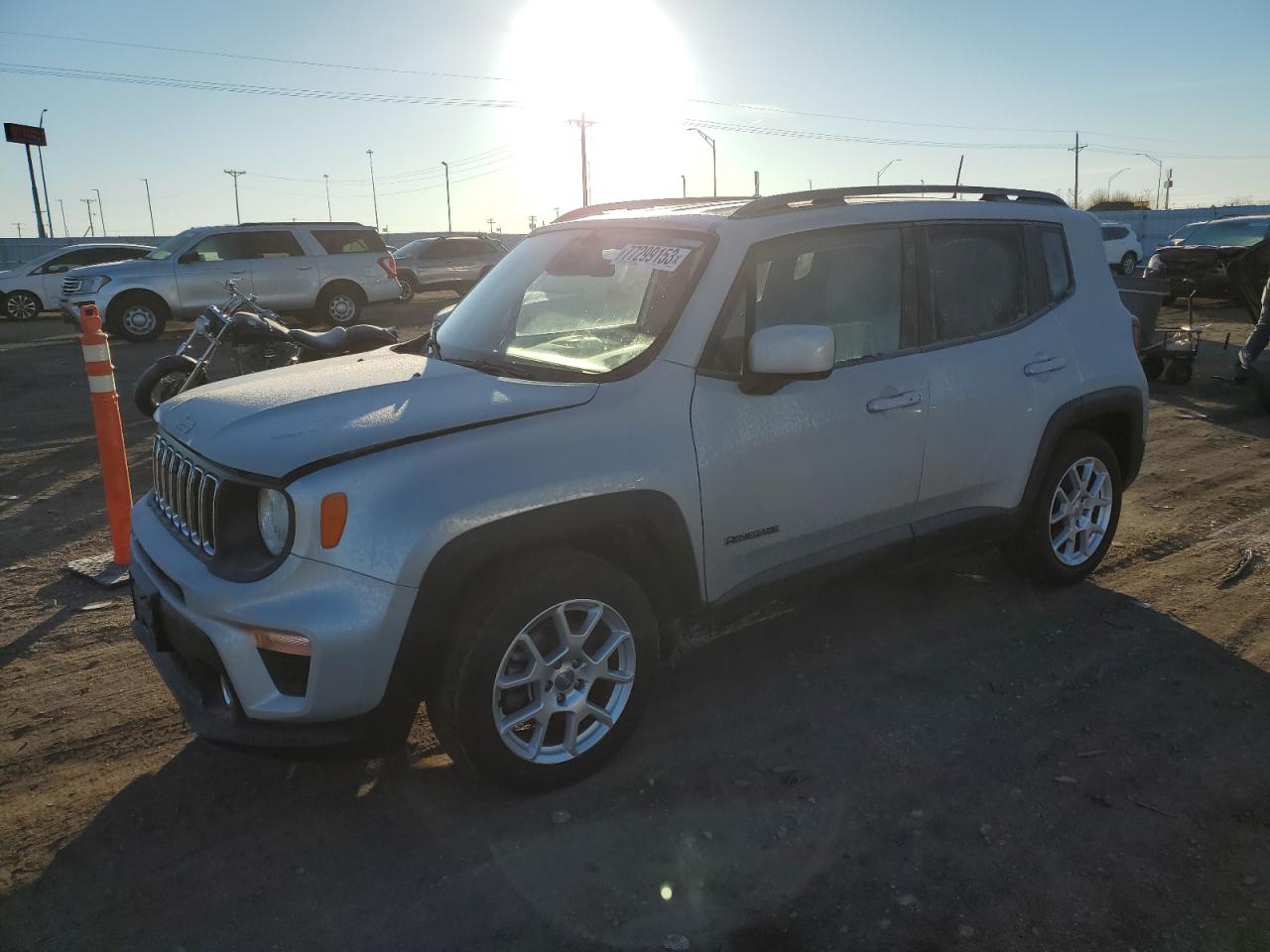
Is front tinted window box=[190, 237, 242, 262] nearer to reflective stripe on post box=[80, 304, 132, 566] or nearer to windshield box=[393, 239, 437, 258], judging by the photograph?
windshield box=[393, 239, 437, 258]

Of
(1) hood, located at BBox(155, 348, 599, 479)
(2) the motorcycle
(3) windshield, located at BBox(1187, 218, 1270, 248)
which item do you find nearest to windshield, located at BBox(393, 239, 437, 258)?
(2) the motorcycle

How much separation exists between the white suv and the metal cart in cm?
542

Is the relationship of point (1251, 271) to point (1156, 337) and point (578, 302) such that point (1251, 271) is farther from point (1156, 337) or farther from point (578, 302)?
point (578, 302)

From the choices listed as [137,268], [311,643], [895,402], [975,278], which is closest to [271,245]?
[137,268]

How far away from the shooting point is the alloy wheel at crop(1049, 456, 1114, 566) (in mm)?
4516

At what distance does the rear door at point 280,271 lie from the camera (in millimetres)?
16641

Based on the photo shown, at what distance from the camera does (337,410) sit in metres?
2.96

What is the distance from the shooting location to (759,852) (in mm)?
2783

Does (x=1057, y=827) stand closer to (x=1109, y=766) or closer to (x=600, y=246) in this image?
(x=1109, y=766)

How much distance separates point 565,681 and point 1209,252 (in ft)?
67.8

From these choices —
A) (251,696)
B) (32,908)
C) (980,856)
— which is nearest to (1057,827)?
(980,856)

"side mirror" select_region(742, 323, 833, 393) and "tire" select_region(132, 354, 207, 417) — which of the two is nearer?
"side mirror" select_region(742, 323, 833, 393)

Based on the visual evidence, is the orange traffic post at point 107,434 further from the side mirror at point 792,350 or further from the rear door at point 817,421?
the side mirror at point 792,350

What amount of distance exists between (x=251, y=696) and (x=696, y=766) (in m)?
1.50
